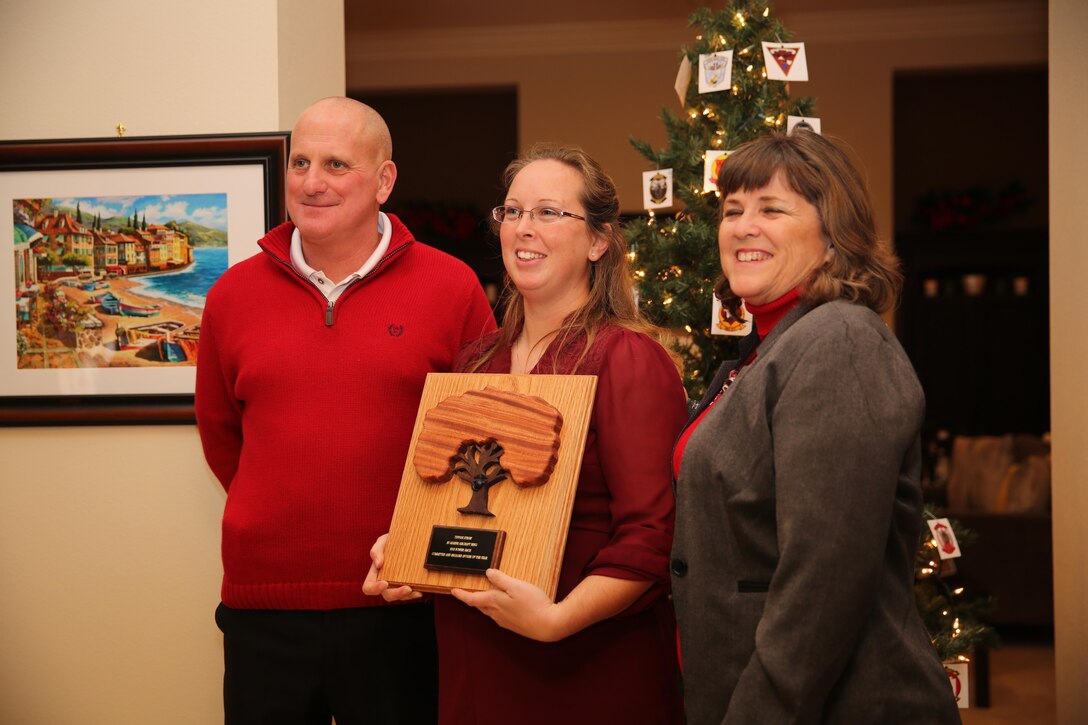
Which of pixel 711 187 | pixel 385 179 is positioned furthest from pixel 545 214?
pixel 711 187

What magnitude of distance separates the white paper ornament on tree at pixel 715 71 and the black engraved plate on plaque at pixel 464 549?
2039mm

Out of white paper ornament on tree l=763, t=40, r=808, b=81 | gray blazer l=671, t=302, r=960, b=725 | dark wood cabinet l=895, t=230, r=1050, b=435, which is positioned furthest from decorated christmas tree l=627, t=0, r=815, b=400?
dark wood cabinet l=895, t=230, r=1050, b=435

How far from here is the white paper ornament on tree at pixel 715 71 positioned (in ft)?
10.7

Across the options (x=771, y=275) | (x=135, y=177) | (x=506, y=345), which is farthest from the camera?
(x=135, y=177)

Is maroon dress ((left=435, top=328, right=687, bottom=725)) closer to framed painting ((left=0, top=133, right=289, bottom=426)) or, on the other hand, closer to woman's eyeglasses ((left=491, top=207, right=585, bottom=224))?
woman's eyeglasses ((left=491, top=207, right=585, bottom=224))

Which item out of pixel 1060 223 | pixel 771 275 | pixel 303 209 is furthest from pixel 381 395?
Result: pixel 1060 223

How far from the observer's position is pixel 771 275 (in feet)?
5.46

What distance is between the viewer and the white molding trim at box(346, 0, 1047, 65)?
7.78m

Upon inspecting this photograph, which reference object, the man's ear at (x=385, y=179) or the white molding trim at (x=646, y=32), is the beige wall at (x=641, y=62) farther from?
the man's ear at (x=385, y=179)

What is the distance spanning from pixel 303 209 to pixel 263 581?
0.81m

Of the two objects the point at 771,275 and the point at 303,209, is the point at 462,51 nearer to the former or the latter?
the point at 303,209

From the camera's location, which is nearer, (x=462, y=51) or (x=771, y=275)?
(x=771, y=275)

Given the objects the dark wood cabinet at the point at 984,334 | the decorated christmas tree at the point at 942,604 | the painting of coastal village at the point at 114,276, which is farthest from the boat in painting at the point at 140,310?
the dark wood cabinet at the point at 984,334

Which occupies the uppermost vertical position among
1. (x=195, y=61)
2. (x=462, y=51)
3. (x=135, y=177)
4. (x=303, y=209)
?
(x=462, y=51)
